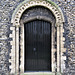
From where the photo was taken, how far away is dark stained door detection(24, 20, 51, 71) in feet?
13.9

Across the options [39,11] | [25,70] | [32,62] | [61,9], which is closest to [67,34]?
[61,9]

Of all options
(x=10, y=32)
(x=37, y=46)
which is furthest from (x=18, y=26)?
(x=37, y=46)

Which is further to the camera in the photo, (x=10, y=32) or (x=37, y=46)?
(x=37, y=46)

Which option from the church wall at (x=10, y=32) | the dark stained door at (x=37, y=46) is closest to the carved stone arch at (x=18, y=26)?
the church wall at (x=10, y=32)

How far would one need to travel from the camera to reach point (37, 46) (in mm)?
4238

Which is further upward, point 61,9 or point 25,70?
point 61,9

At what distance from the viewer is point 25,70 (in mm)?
4281

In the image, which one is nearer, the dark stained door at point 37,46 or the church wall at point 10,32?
the church wall at point 10,32

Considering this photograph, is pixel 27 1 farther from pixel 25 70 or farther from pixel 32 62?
pixel 25 70

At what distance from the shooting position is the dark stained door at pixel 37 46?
13.9 feet

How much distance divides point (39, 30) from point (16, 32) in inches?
50.4

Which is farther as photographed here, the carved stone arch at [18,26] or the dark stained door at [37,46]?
the dark stained door at [37,46]

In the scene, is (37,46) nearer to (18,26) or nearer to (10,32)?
(18,26)

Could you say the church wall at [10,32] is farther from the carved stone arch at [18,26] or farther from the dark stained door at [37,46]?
the dark stained door at [37,46]
